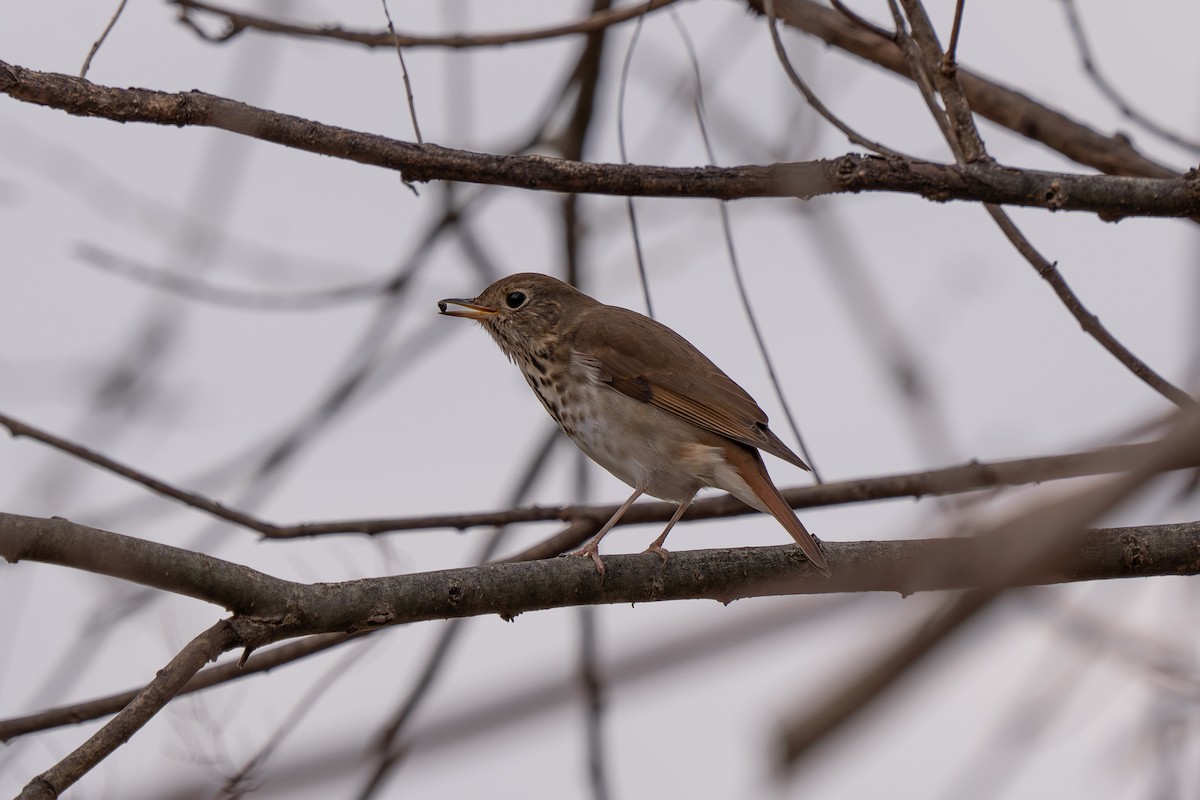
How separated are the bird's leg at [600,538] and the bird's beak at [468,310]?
150cm

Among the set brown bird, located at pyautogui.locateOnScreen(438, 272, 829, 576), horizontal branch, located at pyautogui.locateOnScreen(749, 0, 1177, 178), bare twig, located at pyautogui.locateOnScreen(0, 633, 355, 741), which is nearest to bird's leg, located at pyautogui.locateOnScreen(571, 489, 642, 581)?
brown bird, located at pyautogui.locateOnScreen(438, 272, 829, 576)

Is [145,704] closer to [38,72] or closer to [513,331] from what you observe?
[38,72]

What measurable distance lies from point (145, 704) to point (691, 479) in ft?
9.11

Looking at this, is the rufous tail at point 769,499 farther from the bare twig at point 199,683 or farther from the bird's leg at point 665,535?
the bare twig at point 199,683

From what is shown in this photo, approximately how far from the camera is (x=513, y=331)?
6016mm

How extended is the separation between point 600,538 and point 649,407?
1048 millimetres

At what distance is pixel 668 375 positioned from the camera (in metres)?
5.35

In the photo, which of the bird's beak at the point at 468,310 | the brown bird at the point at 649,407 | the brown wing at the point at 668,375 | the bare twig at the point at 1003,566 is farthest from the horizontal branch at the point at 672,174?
the bare twig at the point at 1003,566

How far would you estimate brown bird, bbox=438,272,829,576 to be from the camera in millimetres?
5023

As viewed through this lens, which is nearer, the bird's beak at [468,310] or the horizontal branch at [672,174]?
A: the horizontal branch at [672,174]

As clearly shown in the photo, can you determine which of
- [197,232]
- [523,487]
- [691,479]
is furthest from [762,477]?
[197,232]

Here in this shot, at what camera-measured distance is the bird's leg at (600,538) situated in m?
3.61

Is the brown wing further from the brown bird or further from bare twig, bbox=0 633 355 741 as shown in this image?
bare twig, bbox=0 633 355 741

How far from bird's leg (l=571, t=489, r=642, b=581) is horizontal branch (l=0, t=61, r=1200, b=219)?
1027mm
